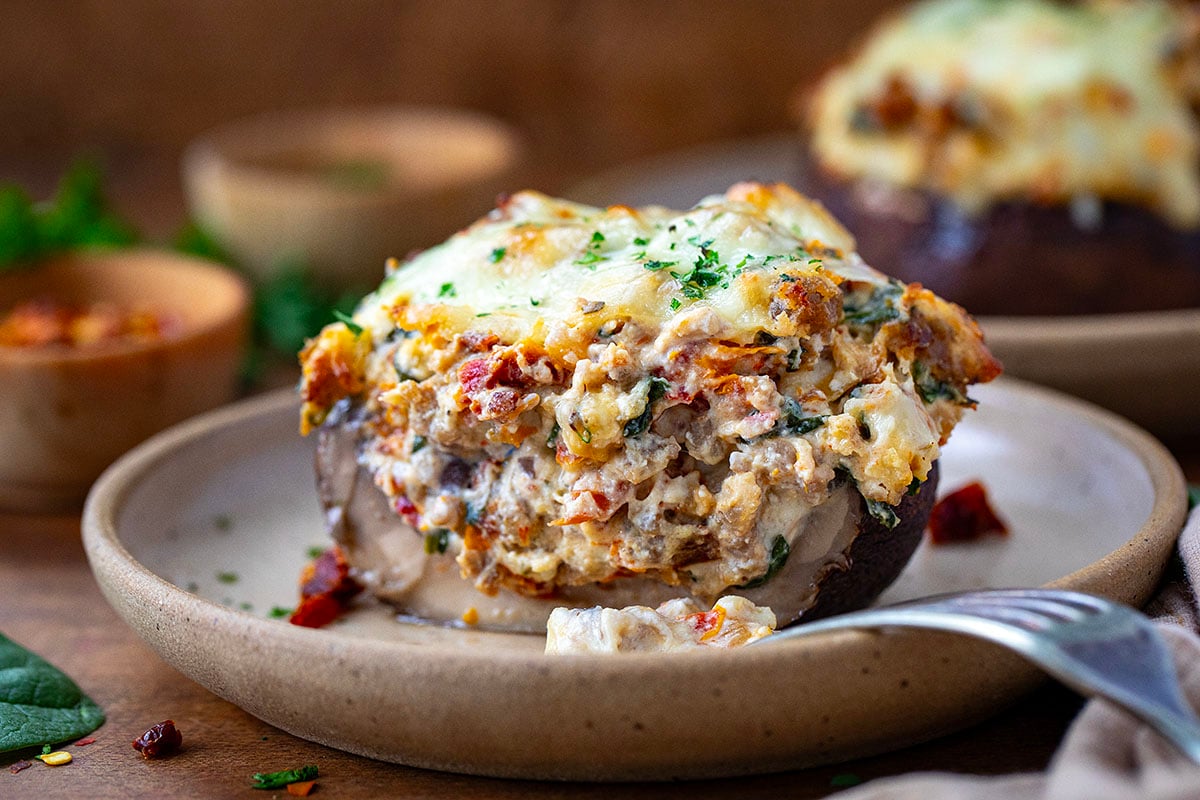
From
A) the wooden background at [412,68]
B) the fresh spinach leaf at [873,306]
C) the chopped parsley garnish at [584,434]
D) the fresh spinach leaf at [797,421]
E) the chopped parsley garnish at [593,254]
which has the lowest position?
the wooden background at [412,68]

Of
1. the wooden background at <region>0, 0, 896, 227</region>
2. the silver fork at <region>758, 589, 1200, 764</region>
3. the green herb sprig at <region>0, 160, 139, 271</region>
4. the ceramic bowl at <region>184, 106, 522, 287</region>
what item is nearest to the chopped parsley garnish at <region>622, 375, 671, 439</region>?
the silver fork at <region>758, 589, 1200, 764</region>

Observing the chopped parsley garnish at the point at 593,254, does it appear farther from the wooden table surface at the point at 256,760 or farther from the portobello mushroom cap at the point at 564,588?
the wooden table surface at the point at 256,760

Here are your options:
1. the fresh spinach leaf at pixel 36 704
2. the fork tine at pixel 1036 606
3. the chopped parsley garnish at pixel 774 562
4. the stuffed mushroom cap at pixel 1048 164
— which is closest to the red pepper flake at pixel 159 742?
the fresh spinach leaf at pixel 36 704

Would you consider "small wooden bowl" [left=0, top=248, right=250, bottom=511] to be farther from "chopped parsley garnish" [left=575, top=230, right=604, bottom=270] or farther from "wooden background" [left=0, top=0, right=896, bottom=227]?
"wooden background" [left=0, top=0, right=896, bottom=227]

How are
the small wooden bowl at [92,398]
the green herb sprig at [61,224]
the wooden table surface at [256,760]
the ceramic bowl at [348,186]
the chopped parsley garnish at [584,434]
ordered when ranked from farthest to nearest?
the ceramic bowl at [348,186] < the green herb sprig at [61,224] < the small wooden bowl at [92,398] < the chopped parsley garnish at [584,434] < the wooden table surface at [256,760]

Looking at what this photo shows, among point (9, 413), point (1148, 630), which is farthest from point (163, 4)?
point (1148, 630)

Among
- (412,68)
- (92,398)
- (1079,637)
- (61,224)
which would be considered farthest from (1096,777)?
(412,68)

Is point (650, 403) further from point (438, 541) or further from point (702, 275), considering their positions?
point (438, 541)
